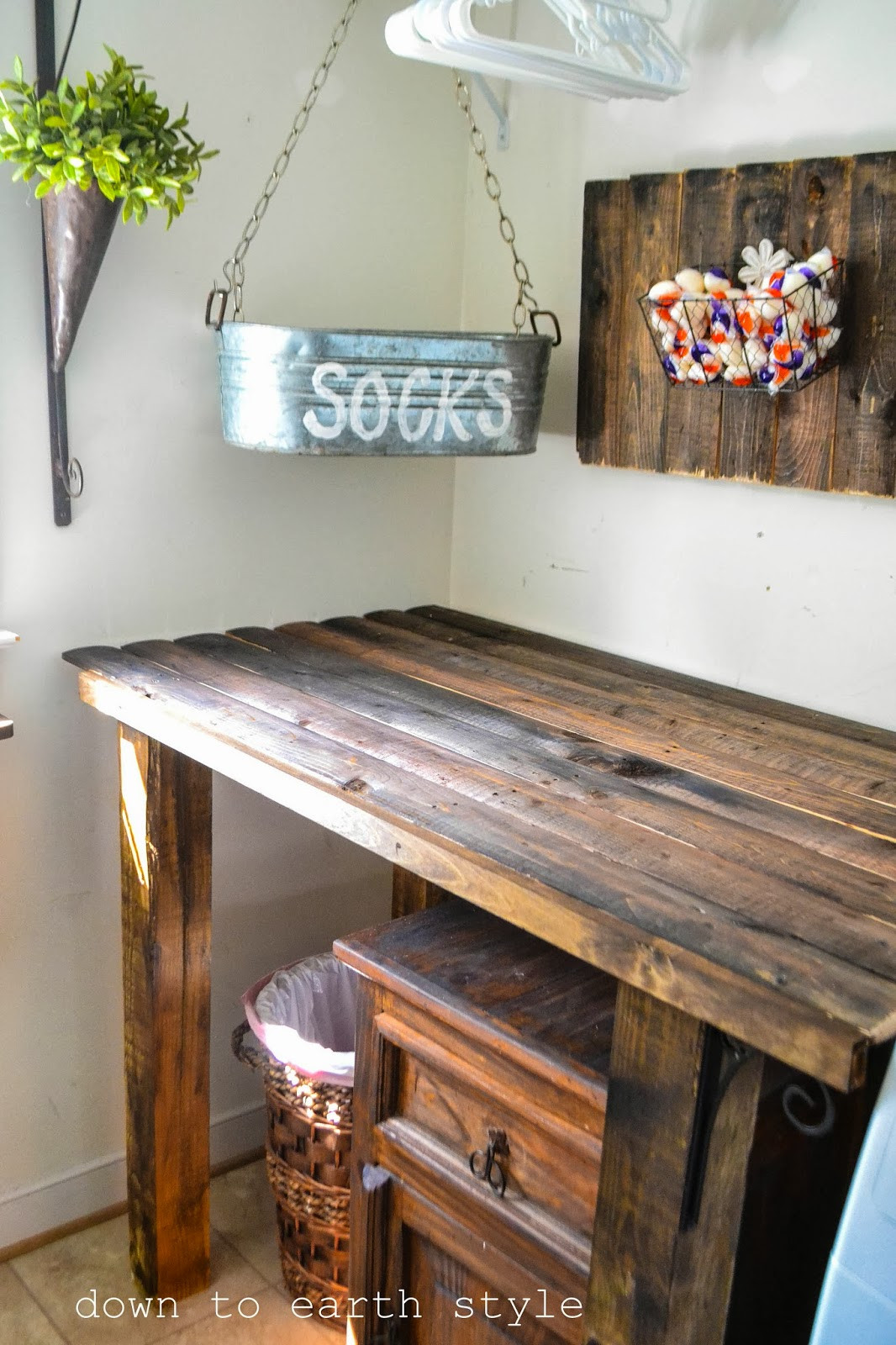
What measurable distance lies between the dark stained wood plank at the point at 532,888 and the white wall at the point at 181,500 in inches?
15.2

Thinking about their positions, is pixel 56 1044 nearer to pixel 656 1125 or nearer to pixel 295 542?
pixel 295 542

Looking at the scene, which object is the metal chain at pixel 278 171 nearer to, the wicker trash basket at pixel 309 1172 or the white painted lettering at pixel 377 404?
the white painted lettering at pixel 377 404

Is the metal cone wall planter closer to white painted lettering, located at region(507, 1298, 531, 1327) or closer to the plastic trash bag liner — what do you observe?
the plastic trash bag liner

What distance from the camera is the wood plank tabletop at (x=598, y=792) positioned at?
3.51ft

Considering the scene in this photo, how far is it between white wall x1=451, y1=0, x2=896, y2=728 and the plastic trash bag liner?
2.53 feet

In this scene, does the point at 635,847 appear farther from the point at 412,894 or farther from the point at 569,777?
the point at 412,894

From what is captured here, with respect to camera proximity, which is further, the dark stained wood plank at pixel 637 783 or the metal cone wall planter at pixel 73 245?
the metal cone wall planter at pixel 73 245

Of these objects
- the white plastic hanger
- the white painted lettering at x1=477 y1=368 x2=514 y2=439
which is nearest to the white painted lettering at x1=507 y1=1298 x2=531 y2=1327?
the white painted lettering at x1=477 y1=368 x2=514 y2=439

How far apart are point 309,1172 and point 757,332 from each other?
1.47 m

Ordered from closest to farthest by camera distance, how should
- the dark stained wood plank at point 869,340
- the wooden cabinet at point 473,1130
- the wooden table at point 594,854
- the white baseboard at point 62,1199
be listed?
1. the wooden table at point 594,854
2. the wooden cabinet at point 473,1130
3. the dark stained wood plank at point 869,340
4. the white baseboard at point 62,1199

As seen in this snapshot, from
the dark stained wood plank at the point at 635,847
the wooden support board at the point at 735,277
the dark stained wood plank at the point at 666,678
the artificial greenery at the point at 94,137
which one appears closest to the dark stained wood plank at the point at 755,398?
the wooden support board at the point at 735,277

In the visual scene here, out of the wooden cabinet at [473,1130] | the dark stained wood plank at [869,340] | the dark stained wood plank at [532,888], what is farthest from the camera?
the dark stained wood plank at [869,340]

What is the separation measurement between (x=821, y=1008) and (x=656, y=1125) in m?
0.27

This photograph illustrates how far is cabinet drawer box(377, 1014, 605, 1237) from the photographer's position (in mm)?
1348
